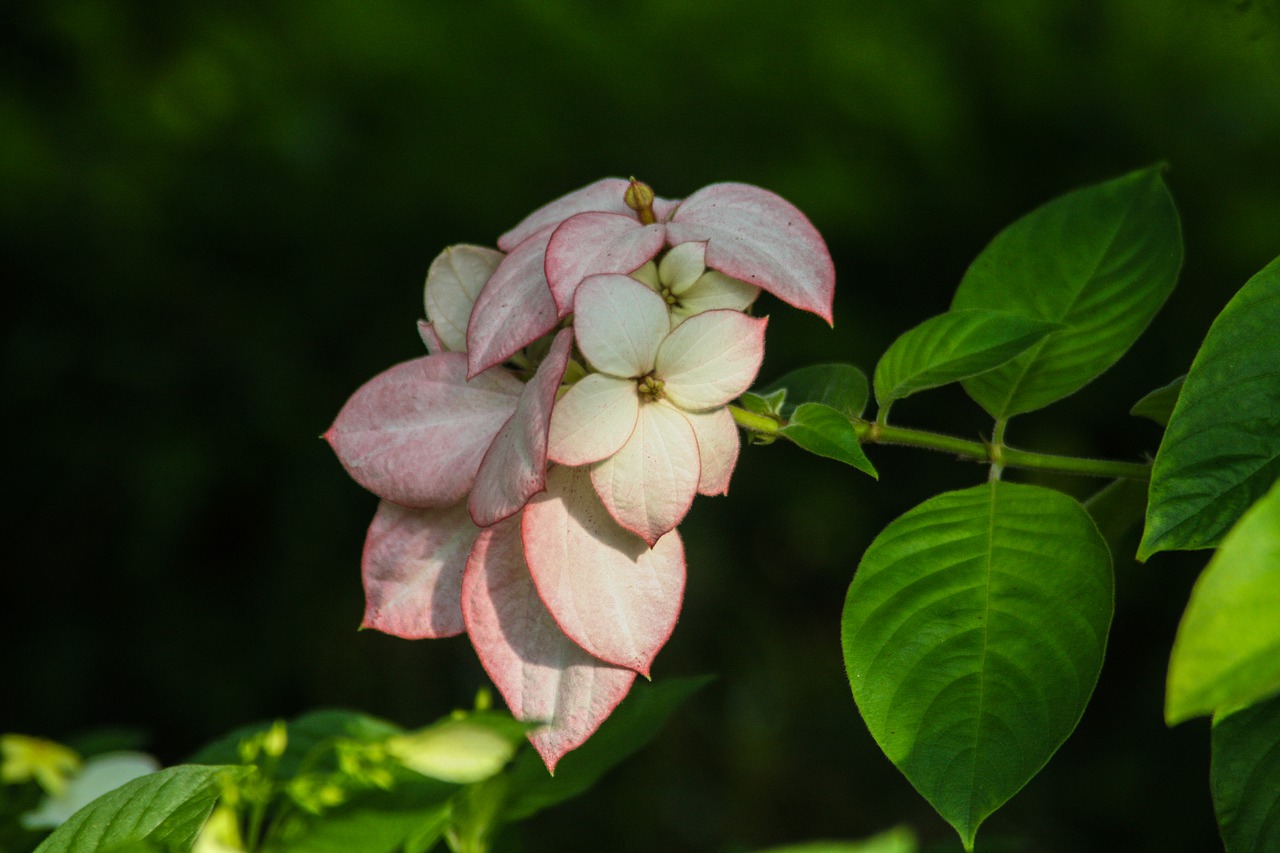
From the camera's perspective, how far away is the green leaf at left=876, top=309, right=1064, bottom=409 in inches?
18.2

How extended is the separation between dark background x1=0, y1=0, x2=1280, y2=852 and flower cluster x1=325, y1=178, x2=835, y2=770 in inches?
49.0

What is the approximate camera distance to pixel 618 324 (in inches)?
17.0

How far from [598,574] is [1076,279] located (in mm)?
292

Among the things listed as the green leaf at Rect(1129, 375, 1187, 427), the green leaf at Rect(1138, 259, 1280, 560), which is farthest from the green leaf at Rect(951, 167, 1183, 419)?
the green leaf at Rect(1138, 259, 1280, 560)

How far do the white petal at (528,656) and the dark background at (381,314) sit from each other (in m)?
1.26

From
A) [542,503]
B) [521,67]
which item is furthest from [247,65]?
[542,503]

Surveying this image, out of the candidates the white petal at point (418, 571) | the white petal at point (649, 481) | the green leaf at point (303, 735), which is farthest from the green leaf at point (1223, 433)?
the green leaf at point (303, 735)

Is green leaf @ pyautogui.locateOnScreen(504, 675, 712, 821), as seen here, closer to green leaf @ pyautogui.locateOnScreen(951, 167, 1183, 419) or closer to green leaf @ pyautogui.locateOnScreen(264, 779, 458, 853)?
green leaf @ pyautogui.locateOnScreen(264, 779, 458, 853)

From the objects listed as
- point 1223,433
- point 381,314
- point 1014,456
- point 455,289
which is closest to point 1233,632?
point 1223,433

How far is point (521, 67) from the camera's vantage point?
1.90m

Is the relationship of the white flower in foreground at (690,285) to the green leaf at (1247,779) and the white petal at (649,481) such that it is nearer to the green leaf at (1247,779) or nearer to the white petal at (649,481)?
the white petal at (649,481)

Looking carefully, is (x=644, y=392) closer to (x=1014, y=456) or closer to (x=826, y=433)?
(x=826, y=433)

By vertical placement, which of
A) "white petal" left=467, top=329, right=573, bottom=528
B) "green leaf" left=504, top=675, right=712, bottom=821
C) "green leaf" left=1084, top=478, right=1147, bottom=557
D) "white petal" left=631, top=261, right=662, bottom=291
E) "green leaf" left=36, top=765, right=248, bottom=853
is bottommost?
"green leaf" left=504, top=675, right=712, bottom=821

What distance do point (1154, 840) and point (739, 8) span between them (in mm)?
1421
